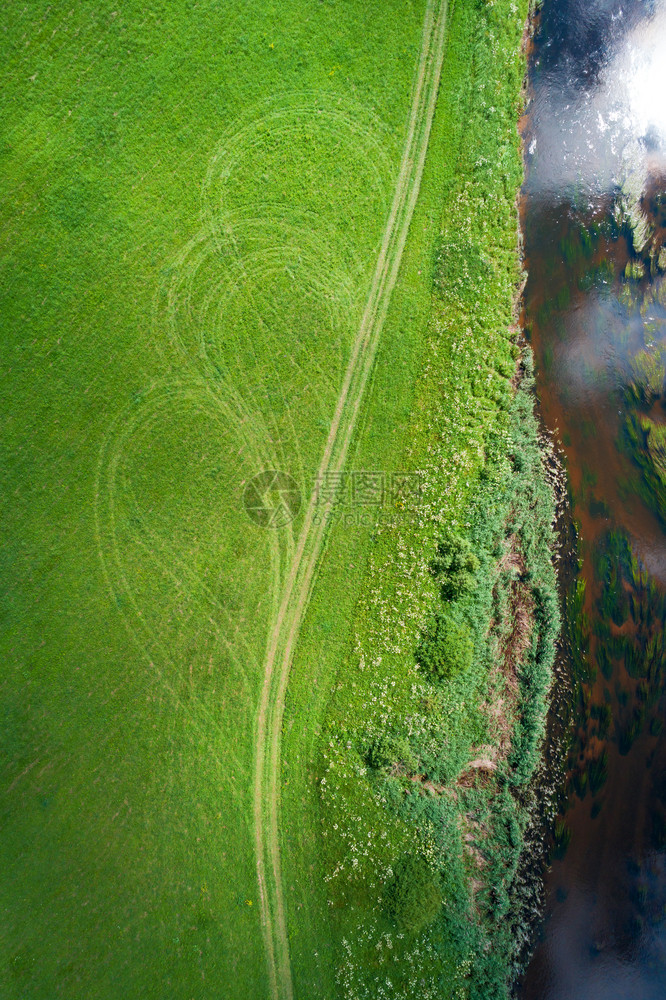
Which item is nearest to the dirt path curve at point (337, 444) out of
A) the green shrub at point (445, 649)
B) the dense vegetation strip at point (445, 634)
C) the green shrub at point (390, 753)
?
the dense vegetation strip at point (445, 634)

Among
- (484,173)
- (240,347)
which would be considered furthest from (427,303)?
(240,347)

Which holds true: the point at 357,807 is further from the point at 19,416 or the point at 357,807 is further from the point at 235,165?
the point at 235,165

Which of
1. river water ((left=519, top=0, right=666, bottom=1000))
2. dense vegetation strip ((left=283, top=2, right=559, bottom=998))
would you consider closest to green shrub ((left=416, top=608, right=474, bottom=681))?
dense vegetation strip ((left=283, top=2, right=559, bottom=998))
